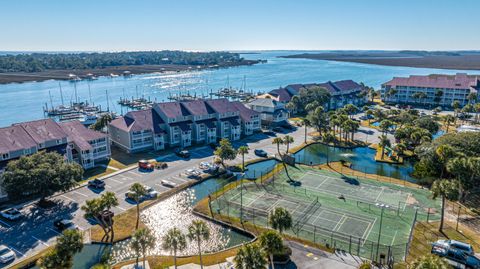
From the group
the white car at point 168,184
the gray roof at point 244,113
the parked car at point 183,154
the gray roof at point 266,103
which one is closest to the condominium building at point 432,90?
the gray roof at point 266,103

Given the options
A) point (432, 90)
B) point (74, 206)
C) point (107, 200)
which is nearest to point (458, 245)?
point (107, 200)

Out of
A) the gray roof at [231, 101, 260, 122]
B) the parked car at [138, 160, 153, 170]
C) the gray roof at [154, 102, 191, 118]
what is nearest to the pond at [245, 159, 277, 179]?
the parked car at [138, 160, 153, 170]

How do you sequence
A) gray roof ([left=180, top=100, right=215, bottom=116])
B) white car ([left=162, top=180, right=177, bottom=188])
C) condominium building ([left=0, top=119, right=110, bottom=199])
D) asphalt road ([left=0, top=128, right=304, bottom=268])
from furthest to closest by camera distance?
gray roof ([left=180, top=100, right=215, bottom=116]), white car ([left=162, top=180, right=177, bottom=188]), condominium building ([left=0, top=119, right=110, bottom=199]), asphalt road ([left=0, top=128, right=304, bottom=268])

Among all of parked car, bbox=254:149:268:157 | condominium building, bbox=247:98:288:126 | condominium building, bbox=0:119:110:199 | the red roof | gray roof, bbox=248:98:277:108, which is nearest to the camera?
condominium building, bbox=0:119:110:199

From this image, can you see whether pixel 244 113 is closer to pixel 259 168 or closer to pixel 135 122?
pixel 259 168

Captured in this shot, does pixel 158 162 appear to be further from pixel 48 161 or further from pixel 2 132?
pixel 2 132

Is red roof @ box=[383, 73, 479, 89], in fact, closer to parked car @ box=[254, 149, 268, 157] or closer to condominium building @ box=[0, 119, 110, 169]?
parked car @ box=[254, 149, 268, 157]

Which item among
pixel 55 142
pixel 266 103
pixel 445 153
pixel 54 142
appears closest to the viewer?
pixel 445 153

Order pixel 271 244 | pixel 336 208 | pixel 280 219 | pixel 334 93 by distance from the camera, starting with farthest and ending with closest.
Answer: pixel 334 93
pixel 336 208
pixel 280 219
pixel 271 244
